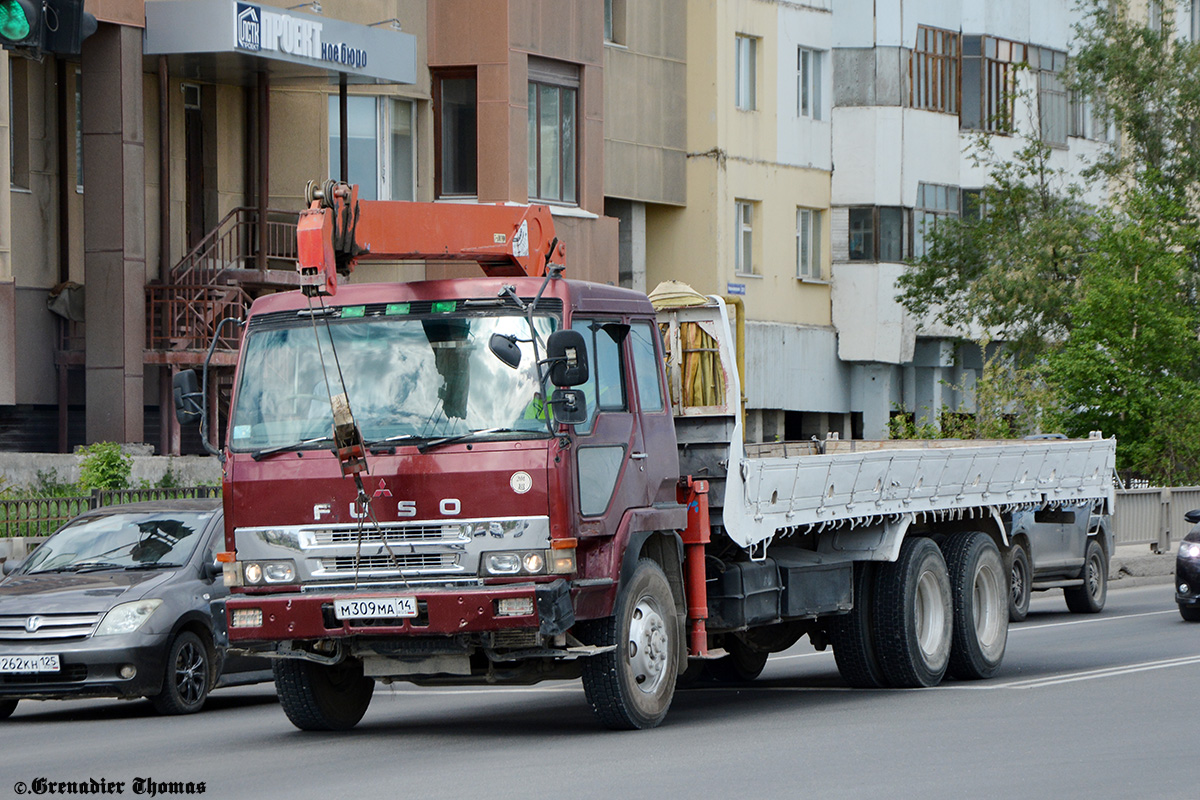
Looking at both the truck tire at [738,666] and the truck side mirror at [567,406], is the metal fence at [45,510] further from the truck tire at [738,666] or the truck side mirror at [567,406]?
the truck side mirror at [567,406]

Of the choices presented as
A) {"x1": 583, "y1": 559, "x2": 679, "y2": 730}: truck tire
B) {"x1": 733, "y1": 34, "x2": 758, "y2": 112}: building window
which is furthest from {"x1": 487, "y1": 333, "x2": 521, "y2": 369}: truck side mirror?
{"x1": 733, "y1": 34, "x2": 758, "y2": 112}: building window

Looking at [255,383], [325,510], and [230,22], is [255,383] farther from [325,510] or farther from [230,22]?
[230,22]

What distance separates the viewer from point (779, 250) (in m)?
41.6

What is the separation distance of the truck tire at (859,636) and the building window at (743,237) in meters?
25.6

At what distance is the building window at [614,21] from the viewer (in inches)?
1479

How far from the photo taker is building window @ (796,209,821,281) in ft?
139

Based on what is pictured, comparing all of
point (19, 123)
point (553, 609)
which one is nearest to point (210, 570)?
point (553, 609)

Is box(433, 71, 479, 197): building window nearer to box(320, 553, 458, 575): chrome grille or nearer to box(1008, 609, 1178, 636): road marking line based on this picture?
box(1008, 609, 1178, 636): road marking line

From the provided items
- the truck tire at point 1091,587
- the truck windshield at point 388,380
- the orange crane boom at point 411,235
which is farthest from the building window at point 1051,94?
the truck windshield at point 388,380

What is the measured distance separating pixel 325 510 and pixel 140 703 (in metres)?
5.02

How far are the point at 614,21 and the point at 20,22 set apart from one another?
1056 inches

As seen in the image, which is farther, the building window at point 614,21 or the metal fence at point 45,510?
the building window at point 614,21

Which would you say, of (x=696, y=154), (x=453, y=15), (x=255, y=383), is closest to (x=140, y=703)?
(x=255, y=383)

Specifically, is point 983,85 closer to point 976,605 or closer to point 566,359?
point 976,605
